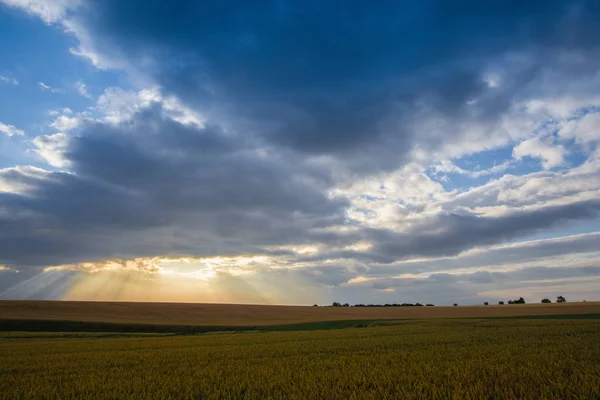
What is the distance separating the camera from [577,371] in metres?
10.2

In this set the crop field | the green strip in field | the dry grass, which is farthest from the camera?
the dry grass

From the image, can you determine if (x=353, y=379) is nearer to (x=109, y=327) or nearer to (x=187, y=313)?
(x=109, y=327)

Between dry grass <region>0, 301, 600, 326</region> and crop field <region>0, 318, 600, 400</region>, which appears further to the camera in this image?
dry grass <region>0, 301, 600, 326</region>

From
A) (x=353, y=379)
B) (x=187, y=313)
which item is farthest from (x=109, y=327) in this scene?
(x=353, y=379)

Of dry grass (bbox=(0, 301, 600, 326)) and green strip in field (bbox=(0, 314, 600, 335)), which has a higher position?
dry grass (bbox=(0, 301, 600, 326))

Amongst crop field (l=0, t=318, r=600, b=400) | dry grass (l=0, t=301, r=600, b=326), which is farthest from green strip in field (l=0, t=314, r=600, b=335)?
crop field (l=0, t=318, r=600, b=400)

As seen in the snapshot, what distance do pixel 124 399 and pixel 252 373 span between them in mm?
3972

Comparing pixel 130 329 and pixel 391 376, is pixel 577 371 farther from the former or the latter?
pixel 130 329

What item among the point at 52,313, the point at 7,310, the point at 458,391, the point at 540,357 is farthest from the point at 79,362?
the point at 7,310

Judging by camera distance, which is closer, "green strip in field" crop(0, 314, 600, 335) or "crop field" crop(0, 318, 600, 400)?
"crop field" crop(0, 318, 600, 400)

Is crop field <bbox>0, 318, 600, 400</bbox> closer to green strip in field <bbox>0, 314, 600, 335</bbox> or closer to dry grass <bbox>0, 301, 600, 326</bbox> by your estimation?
green strip in field <bbox>0, 314, 600, 335</bbox>


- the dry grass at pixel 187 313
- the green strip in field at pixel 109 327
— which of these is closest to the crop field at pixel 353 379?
the green strip in field at pixel 109 327

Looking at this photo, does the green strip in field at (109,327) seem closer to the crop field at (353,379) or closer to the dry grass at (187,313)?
the dry grass at (187,313)

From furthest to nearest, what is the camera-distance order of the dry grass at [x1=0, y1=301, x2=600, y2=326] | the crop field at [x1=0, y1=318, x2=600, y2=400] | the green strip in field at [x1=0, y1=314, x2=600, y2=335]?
the dry grass at [x1=0, y1=301, x2=600, y2=326], the green strip in field at [x1=0, y1=314, x2=600, y2=335], the crop field at [x1=0, y1=318, x2=600, y2=400]
